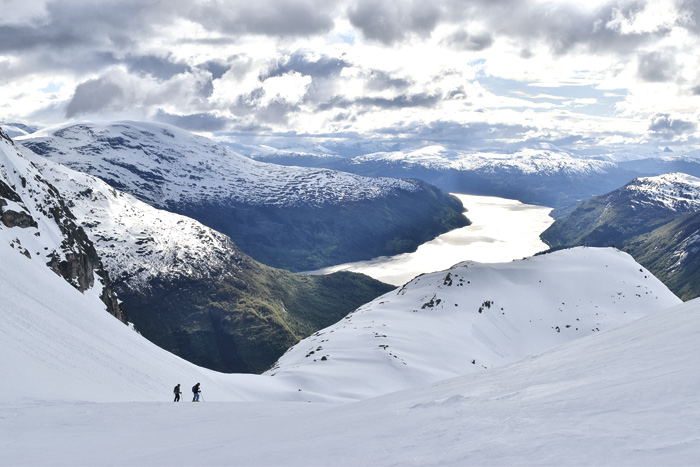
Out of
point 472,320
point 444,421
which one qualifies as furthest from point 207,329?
point 444,421

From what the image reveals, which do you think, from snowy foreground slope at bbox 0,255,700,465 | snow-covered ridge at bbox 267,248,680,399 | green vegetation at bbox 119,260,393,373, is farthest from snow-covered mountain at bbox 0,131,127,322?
green vegetation at bbox 119,260,393,373

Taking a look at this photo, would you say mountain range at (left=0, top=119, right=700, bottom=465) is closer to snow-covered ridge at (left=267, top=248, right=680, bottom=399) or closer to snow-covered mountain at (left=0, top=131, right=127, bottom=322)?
snow-covered ridge at (left=267, top=248, right=680, bottom=399)

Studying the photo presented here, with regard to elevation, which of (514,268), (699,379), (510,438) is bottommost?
(510,438)

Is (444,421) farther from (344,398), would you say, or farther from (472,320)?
(472,320)

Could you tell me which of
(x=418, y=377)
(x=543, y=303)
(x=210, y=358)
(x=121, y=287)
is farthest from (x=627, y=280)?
(x=121, y=287)

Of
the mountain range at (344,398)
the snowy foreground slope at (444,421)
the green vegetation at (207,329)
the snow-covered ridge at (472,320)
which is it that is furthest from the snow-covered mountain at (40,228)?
the green vegetation at (207,329)

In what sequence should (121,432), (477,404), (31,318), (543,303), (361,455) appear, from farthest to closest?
(543,303) < (31,318) < (121,432) < (477,404) < (361,455)

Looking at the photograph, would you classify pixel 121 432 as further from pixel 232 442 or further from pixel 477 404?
pixel 477 404
